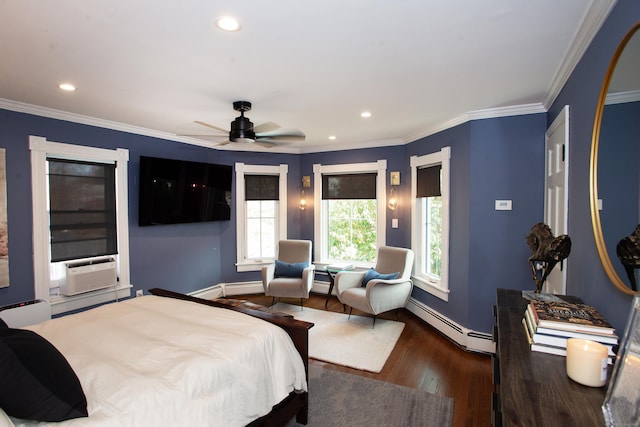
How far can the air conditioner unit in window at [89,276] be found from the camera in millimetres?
3408

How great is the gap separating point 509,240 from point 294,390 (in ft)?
8.20

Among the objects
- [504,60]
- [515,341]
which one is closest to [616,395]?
[515,341]

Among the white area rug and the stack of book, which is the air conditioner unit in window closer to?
the white area rug

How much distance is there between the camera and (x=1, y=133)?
299 cm

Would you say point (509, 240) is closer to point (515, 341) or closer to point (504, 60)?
point (504, 60)

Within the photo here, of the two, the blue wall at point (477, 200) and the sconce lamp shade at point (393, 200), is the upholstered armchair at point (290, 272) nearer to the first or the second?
the blue wall at point (477, 200)

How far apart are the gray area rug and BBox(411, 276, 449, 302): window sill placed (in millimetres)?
1381

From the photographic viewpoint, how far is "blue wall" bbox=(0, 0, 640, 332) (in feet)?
6.41

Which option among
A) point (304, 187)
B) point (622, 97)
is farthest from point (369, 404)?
point (304, 187)

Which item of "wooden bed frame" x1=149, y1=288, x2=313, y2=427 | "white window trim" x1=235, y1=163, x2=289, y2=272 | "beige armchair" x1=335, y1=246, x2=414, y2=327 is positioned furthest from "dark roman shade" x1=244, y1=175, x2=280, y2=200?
"wooden bed frame" x1=149, y1=288, x2=313, y2=427

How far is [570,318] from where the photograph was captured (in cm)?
129

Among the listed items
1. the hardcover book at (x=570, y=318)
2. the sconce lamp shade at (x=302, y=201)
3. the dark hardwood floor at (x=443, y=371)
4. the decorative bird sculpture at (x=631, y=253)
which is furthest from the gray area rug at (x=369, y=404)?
the sconce lamp shade at (x=302, y=201)

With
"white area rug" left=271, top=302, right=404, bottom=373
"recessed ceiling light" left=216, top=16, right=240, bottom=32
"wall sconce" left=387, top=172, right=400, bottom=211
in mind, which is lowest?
"white area rug" left=271, top=302, right=404, bottom=373

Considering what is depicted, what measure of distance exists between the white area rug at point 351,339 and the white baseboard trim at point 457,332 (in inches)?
14.2
